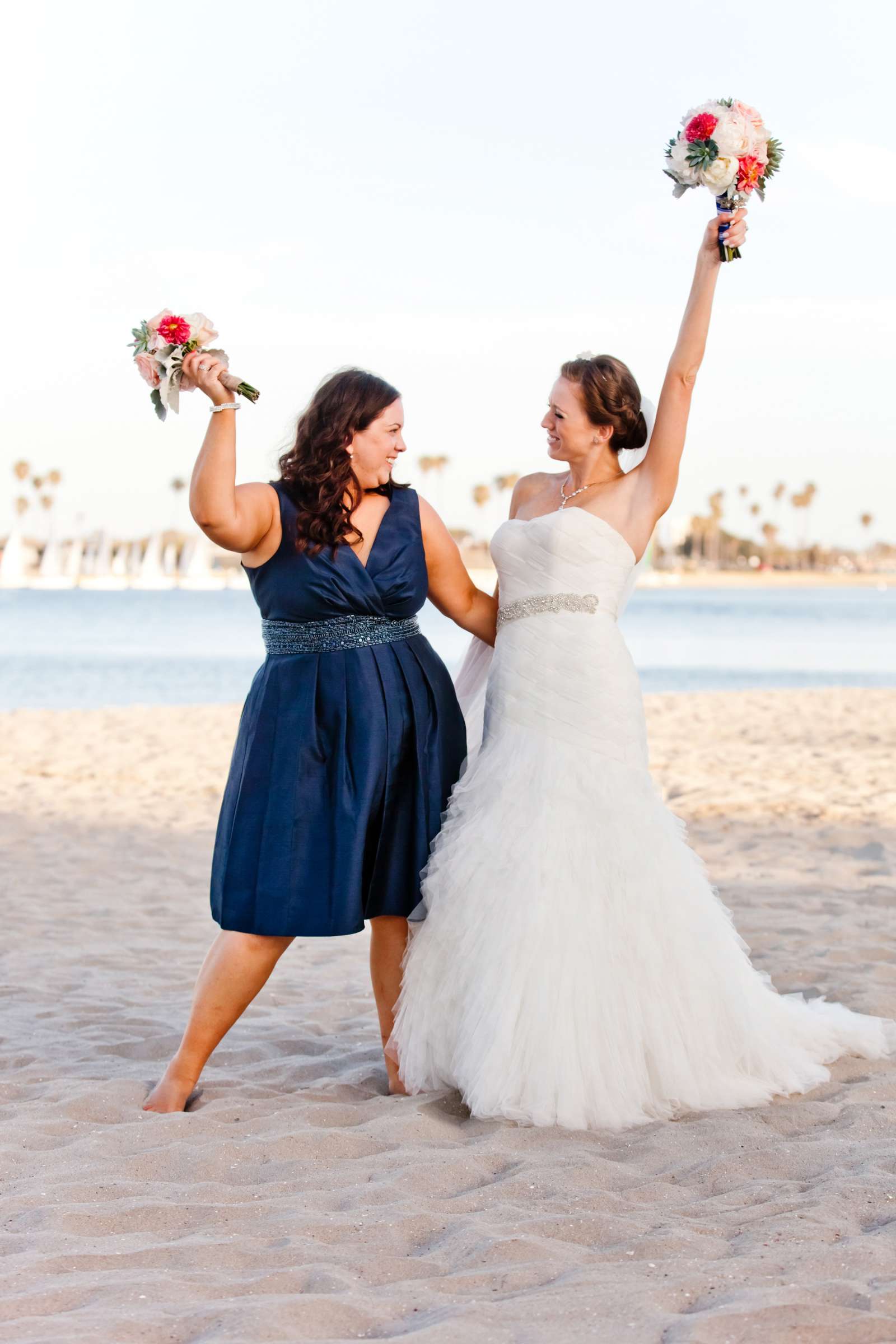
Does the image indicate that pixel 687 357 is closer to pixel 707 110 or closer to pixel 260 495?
pixel 707 110

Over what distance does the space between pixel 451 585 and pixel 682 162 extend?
137 centimetres

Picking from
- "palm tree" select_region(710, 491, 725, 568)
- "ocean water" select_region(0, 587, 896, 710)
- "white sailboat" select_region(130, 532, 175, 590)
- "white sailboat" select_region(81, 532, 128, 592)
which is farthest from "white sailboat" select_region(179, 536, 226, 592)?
"palm tree" select_region(710, 491, 725, 568)

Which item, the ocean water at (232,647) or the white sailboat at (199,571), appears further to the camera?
the white sailboat at (199,571)

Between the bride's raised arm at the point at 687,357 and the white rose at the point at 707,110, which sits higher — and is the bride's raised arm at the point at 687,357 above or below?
below

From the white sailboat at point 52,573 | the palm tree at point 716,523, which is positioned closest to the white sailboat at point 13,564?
the white sailboat at point 52,573

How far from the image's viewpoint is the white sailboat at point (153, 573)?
262ft

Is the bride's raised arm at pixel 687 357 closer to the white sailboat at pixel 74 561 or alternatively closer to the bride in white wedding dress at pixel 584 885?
the bride in white wedding dress at pixel 584 885

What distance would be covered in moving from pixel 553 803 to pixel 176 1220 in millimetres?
1471

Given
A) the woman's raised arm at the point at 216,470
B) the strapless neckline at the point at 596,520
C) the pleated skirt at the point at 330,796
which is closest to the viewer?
the woman's raised arm at the point at 216,470

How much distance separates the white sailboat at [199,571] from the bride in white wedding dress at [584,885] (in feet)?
262

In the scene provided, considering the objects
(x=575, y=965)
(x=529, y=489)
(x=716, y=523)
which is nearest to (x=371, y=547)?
(x=529, y=489)

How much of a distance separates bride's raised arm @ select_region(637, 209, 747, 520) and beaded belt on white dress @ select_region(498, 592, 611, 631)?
331 mm

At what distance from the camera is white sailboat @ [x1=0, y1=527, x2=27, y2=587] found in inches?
3260

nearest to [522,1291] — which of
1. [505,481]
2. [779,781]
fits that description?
[779,781]
